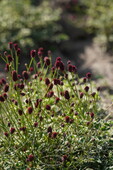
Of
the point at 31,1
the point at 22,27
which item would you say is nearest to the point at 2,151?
the point at 22,27

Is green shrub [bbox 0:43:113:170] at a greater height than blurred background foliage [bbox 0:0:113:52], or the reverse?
blurred background foliage [bbox 0:0:113:52]

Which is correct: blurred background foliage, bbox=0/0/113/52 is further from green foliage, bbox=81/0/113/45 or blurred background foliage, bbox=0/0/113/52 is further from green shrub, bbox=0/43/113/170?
green shrub, bbox=0/43/113/170

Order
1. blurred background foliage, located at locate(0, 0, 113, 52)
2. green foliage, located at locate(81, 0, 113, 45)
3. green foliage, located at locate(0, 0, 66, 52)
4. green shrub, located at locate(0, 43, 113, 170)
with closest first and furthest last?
green shrub, located at locate(0, 43, 113, 170) → green foliage, located at locate(0, 0, 66, 52) → blurred background foliage, located at locate(0, 0, 113, 52) → green foliage, located at locate(81, 0, 113, 45)

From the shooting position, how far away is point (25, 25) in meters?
7.31

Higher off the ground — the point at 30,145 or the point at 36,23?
the point at 36,23

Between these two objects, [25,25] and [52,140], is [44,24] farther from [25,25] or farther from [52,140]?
[52,140]

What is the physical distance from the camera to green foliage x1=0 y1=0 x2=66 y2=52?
6.77m

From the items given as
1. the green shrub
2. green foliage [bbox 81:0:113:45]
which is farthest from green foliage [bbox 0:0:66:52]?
the green shrub

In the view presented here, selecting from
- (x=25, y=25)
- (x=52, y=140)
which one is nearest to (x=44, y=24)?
(x=25, y=25)

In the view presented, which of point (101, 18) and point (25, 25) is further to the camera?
point (101, 18)

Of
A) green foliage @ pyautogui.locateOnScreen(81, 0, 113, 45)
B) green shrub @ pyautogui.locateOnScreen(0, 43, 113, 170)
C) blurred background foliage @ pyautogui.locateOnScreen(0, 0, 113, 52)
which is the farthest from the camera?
green foliage @ pyautogui.locateOnScreen(81, 0, 113, 45)

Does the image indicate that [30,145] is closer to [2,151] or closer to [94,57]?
[2,151]

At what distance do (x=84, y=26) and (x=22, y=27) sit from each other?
77.8 inches

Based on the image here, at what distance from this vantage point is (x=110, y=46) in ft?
24.7
